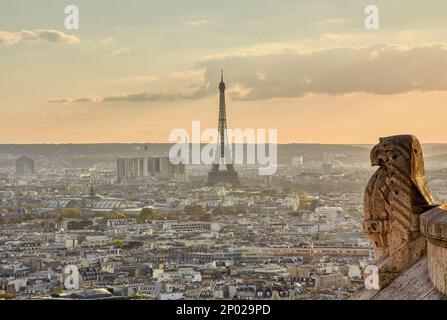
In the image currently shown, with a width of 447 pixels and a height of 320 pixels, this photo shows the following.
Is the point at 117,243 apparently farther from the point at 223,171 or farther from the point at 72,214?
the point at 223,171

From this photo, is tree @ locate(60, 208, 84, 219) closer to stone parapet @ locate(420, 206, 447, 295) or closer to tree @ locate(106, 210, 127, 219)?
tree @ locate(106, 210, 127, 219)

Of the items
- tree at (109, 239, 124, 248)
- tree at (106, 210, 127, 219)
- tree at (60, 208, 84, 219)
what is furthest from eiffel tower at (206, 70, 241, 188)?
tree at (109, 239, 124, 248)

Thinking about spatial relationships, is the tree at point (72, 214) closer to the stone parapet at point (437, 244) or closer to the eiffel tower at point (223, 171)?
the eiffel tower at point (223, 171)

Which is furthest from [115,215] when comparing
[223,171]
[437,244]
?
[437,244]

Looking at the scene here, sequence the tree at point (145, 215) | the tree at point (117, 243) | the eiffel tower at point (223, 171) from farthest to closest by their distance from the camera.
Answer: the eiffel tower at point (223, 171) < the tree at point (145, 215) < the tree at point (117, 243)

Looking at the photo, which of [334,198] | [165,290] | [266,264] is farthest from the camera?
[334,198]

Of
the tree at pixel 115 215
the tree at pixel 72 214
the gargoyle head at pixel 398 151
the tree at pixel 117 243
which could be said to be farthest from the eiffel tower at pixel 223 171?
the gargoyle head at pixel 398 151

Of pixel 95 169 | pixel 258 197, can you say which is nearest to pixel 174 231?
pixel 258 197
